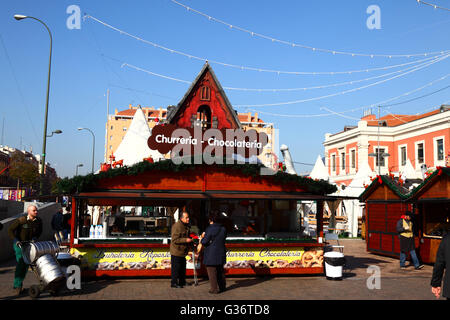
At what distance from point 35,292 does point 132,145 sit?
12.0 metres

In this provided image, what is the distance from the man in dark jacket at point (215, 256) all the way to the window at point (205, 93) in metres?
11.6

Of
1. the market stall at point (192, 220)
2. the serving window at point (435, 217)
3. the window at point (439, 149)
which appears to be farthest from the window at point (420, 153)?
the market stall at point (192, 220)

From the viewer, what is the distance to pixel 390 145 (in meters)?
47.5

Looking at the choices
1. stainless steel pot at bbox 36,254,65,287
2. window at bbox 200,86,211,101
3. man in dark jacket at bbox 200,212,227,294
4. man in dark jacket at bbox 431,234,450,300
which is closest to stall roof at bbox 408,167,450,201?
man in dark jacket at bbox 200,212,227,294

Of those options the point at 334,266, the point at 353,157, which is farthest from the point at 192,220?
the point at 353,157

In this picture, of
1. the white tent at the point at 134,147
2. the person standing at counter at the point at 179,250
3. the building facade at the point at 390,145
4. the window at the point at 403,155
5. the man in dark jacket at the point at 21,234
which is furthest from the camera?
the window at the point at 403,155

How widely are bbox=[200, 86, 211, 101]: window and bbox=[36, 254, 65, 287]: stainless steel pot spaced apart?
1284 cm

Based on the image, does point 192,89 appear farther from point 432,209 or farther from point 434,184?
point 432,209

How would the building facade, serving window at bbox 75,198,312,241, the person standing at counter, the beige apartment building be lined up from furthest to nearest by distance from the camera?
the beige apartment building < the building facade < serving window at bbox 75,198,312,241 < the person standing at counter

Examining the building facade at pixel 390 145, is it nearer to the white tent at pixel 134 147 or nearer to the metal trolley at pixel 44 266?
the white tent at pixel 134 147

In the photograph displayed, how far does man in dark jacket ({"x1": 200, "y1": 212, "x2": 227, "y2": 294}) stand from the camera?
9727 millimetres

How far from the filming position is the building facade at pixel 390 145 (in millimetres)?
40375

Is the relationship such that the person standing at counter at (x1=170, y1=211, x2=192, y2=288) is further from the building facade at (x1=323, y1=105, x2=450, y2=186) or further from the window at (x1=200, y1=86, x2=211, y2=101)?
the building facade at (x1=323, y1=105, x2=450, y2=186)
